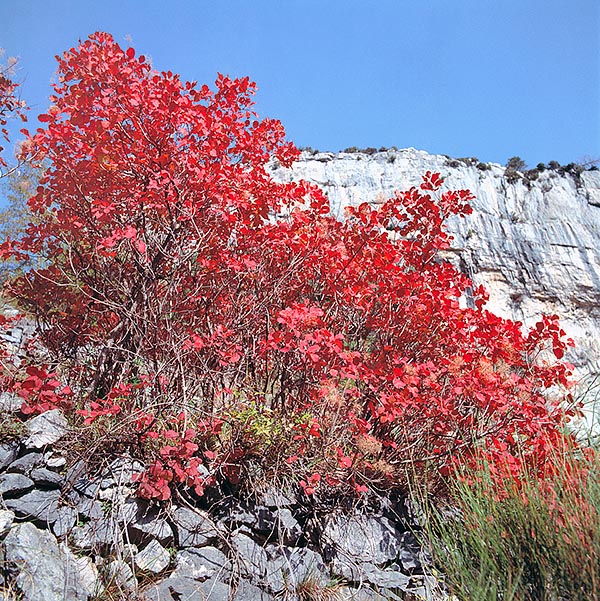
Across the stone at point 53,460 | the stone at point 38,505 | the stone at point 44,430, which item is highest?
the stone at point 44,430

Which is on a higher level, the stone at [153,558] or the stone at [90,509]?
the stone at [90,509]

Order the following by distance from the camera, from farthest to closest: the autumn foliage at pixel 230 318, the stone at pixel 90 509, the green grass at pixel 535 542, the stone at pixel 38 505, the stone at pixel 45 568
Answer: the autumn foliage at pixel 230 318, the stone at pixel 90 509, the stone at pixel 38 505, the stone at pixel 45 568, the green grass at pixel 535 542

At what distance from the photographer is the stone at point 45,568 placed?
1843mm

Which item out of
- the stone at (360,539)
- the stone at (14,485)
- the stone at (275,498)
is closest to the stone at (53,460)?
the stone at (14,485)

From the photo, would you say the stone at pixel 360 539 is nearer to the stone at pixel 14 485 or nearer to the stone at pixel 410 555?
the stone at pixel 410 555

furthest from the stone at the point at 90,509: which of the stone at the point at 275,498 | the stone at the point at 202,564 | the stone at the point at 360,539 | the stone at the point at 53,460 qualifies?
the stone at the point at 360,539

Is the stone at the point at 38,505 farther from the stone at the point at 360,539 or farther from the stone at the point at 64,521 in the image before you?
the stone at the point at 360,539

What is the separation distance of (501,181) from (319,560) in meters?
17.6

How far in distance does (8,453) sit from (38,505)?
34 cm

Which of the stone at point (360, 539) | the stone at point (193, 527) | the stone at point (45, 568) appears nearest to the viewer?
the stone at point (45, 568)

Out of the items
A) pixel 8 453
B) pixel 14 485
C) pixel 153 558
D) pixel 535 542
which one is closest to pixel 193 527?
pixel 153 558

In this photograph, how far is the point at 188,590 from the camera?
2.12 meters

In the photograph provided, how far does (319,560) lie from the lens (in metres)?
2.56

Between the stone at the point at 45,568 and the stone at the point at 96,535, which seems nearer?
the stone at the point at 45,568
